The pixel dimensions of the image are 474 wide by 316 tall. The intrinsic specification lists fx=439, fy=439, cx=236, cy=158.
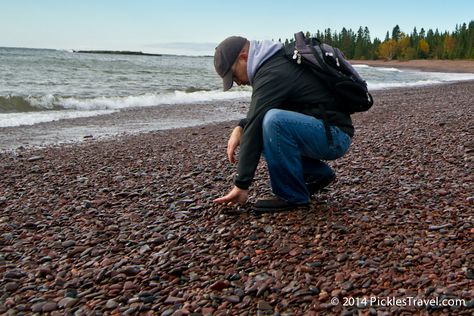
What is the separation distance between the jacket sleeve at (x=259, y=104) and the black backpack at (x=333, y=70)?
0.19 meters

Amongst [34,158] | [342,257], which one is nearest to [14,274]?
[342,257]

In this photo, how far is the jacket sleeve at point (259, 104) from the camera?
148 inches

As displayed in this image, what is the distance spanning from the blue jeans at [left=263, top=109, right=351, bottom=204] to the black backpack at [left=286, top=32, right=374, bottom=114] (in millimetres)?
344

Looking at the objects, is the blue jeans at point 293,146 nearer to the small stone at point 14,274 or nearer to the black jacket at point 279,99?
the black jacket at point 279,99

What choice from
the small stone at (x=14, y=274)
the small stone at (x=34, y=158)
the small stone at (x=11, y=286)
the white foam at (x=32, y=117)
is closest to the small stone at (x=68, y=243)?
the small stone at (x=14, y=274)

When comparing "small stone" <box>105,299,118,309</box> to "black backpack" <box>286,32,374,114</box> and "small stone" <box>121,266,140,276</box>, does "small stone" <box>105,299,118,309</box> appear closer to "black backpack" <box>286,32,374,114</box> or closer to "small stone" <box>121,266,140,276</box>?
"small stone" <box>121,266,140,276</box>

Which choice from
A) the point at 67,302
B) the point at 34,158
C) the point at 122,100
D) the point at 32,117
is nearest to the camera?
the point at 67,302

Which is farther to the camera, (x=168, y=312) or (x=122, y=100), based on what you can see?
(x=122, y=100)

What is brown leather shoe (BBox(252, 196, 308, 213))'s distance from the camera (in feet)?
14.0

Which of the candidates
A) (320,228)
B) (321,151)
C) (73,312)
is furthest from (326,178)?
(73,312)

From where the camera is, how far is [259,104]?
3.85 metres

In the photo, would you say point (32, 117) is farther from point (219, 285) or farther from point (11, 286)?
point (219, 285)

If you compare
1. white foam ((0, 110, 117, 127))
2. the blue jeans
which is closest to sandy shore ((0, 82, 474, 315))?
the blue jeans

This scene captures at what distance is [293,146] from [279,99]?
51 centimetres
